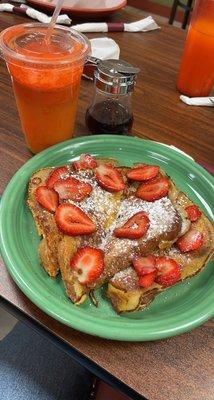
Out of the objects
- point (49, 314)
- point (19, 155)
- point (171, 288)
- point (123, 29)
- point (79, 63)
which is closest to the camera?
point (49, 314)

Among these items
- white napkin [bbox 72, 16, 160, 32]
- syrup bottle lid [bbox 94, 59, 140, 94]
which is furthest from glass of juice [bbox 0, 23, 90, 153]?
white napkin [bbox 72, 16, 160, 32]

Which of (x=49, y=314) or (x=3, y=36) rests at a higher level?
(x=3, y=36)

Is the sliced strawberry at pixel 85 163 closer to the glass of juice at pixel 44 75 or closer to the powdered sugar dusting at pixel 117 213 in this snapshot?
the powdered sugar dusting at pixel 117 213

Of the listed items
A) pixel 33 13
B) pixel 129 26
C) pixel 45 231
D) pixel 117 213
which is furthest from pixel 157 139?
pixel 33 13

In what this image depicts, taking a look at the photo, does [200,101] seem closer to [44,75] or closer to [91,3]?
[44,75]

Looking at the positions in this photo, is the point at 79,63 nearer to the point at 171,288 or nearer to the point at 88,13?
the point at 171,288

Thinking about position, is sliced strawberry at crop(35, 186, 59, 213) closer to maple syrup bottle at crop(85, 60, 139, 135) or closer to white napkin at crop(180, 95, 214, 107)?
maple syrup bottle at crop(85, 60, 139, 135)

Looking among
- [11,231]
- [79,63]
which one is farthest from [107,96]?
[11,231]
